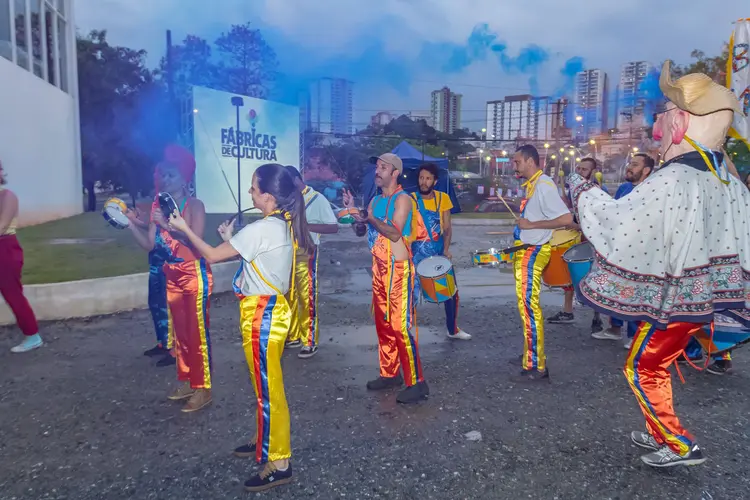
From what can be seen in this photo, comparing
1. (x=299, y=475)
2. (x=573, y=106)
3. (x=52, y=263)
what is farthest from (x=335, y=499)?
(x=573, y=106)

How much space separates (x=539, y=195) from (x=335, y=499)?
304cm

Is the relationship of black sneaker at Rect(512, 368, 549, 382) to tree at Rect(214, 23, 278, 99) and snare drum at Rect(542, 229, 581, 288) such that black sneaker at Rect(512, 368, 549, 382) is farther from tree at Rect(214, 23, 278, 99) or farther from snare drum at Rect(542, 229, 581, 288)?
tree at Rect(214, 23, 278, 99)

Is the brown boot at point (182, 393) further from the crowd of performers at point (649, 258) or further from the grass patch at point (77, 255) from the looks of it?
the grass patch at point (77, 255)

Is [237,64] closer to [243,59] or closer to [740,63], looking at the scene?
[243,59]

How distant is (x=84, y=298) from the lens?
22.8 ft

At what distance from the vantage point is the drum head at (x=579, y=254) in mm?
4934

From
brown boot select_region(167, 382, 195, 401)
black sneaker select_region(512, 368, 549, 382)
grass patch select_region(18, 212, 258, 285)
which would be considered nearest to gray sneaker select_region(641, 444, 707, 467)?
black sneaker select_region(512, 368, 549, 382)

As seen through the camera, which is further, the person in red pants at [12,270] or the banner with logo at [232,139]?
the banner with logo at [232,139]

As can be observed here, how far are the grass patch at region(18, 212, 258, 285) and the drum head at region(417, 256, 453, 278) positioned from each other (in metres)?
5.53

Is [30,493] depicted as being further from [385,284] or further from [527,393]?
[527,393]

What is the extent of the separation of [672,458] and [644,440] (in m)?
0.28

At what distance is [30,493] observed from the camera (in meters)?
2.99

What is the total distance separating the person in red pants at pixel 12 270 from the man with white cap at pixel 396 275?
3.47m

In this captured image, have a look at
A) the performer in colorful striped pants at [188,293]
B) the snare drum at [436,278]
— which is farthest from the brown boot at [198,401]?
the snare drum at [436,278]
